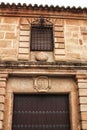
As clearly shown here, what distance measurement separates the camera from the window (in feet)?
36.2

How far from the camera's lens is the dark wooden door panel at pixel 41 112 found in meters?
9.98

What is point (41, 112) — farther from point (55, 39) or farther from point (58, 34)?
point (58, 34)

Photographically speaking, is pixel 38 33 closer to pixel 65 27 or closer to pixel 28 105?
pixel 65 27

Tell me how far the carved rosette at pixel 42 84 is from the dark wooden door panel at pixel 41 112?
11.9 inches

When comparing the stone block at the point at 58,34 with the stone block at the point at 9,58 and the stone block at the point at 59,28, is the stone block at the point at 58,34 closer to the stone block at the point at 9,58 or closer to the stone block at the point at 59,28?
the stone block at the point at 59,28

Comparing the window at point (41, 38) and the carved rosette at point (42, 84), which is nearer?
the carved rosette at point (42, 84)

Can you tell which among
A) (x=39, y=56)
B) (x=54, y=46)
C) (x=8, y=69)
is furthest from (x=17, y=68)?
(x=54, y=46)

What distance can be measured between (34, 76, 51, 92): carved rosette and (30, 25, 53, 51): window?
1245 millimetres

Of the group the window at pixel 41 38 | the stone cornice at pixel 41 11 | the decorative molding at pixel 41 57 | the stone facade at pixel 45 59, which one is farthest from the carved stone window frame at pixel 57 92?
the stone cornice at pixel 41 11

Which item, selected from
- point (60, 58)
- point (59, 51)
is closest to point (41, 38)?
point (59, 51)

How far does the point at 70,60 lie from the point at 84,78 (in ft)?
2.91

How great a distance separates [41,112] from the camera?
33.4ft

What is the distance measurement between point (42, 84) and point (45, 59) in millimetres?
950

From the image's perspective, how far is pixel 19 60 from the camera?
Result: 1046 centimetres
